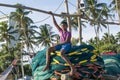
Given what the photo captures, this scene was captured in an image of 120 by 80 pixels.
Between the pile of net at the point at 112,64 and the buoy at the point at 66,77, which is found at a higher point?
the buoy at the point at 66,77

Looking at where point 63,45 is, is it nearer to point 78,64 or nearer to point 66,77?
point 78,64

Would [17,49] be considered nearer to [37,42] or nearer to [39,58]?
[37,42]

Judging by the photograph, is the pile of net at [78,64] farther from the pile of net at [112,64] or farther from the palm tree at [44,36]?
the palm tree at [44,36]

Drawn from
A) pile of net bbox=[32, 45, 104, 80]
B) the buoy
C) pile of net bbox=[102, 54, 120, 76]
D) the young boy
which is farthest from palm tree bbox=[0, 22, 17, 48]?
the buoy

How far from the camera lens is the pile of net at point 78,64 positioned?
17.4 feet

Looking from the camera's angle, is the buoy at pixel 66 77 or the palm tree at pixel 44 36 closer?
the buoy at pixel 66 77

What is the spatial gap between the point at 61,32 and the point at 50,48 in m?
0.63

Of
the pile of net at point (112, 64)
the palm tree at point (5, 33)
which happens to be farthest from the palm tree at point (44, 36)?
the pile of net at point (112, 64)

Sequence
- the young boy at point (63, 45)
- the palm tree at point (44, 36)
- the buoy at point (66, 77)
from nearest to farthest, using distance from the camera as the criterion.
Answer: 1. the buoy at point (66, 77)
2. the young boy at point (63, 45)
3. the palm tree at point (44, 36)

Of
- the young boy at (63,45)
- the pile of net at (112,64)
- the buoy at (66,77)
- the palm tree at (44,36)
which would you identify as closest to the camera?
the buoy at (66,77)

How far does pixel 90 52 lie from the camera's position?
5438mm

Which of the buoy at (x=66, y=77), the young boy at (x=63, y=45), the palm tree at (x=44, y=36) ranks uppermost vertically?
the young boy at (x=63, y=45)

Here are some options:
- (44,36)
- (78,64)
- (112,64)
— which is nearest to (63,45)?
(78,64)

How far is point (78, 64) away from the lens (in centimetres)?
532
